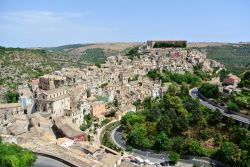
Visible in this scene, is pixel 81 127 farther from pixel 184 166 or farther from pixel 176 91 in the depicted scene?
pixel 176 91

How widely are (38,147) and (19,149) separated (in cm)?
440

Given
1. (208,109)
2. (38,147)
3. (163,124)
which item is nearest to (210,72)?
(208,109)

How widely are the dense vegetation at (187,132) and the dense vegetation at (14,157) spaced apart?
67.1ft

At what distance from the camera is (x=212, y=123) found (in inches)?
1727

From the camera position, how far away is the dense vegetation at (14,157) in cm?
2075

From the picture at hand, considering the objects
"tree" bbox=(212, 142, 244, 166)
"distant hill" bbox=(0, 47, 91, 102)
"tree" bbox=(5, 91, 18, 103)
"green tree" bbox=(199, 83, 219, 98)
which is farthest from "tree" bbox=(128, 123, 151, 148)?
"distant hill" bbox=(0, 47, 91, 102)

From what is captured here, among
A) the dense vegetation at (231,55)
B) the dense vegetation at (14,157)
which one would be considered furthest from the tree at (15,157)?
the dense vegetation at (231,55)

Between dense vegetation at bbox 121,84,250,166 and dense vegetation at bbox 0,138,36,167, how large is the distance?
20467 mm

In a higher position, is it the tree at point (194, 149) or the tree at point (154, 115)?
the tree at point (154, 115)

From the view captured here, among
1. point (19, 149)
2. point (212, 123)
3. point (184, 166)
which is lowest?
point (184, 166)

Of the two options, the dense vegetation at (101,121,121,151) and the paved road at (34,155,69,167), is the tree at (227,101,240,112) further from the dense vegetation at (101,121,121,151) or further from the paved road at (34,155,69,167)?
the paved road at (34,155,69,167)

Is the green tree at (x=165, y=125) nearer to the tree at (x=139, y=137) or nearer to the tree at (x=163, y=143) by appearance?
the tree at (x=163, y=143)

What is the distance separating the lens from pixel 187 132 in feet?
142

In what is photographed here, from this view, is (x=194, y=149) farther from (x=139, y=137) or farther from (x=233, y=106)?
(x=233, y=106)
